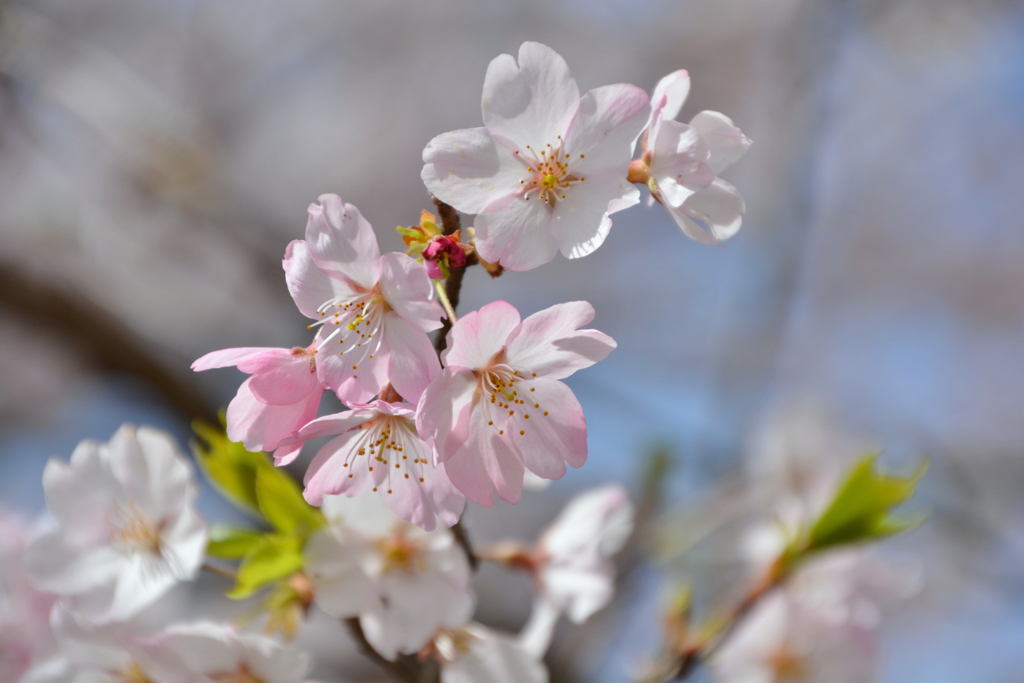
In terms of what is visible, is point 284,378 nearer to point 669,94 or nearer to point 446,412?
point 446,412

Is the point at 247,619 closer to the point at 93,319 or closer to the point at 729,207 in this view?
the point at 729,207

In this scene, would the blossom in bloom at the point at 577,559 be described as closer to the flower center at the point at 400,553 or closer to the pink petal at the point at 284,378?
the flower center at the point at 400,553

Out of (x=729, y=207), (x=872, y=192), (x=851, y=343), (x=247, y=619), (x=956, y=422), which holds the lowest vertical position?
(x=956, y=422)

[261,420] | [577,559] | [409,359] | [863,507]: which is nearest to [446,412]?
[409,359]

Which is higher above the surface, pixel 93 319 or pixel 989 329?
pixel 93 319

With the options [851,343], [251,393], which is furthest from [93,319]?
[851,343]

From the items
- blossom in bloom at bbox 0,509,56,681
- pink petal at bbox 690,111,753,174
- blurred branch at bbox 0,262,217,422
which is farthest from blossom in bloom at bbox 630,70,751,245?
blurred branch at bbox 0,262,217,422
